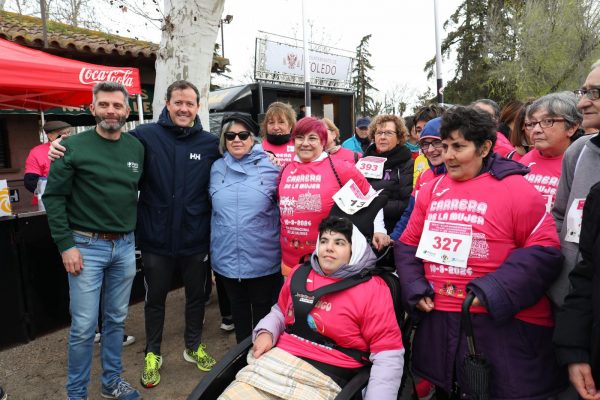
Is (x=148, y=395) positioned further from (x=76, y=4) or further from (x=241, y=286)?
(x=76, y=4)

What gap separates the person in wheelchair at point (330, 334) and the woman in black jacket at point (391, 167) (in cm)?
121

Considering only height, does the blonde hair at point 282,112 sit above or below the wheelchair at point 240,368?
above

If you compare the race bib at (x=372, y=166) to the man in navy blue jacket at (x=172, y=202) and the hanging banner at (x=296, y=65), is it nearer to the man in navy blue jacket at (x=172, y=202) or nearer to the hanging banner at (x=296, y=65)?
the man in navy blue jacket at (x=172, y=202)

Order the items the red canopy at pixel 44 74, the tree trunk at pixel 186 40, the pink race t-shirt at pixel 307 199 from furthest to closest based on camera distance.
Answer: the red canopy at pixel 44 74 < the tree trunk at pixel 186 40 < the pink race t-shirt at pixel 307 199

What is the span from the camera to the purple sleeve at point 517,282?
1.69m

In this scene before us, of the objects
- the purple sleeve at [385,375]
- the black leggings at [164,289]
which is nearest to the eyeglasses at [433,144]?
the purple sleeve at [385,375]

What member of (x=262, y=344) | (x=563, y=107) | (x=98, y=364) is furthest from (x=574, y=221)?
(x=98, y=364)

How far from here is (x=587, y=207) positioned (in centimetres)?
154

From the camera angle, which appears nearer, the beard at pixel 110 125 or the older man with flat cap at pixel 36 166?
the beard at pixel 110 125

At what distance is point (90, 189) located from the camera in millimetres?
2547

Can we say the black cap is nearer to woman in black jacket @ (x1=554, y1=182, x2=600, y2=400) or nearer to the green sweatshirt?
the green sweatshirt

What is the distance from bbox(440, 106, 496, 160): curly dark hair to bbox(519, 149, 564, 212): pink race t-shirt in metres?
0.74

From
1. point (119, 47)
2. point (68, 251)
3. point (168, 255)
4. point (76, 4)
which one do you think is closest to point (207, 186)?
point (168, 255)

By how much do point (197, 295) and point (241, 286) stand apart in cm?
39
